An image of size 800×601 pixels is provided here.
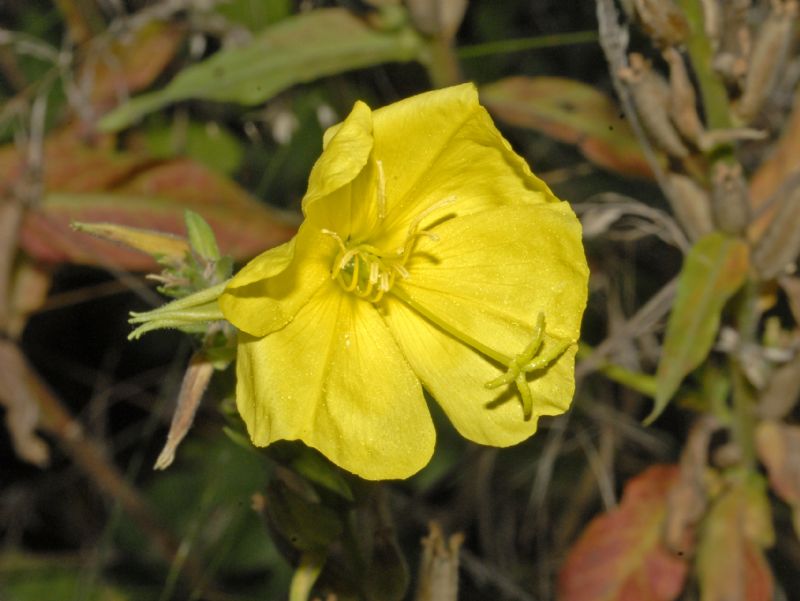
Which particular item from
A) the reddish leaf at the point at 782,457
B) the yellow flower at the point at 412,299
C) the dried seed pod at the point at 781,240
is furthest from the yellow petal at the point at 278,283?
the reddish leaf at the point at 782,457

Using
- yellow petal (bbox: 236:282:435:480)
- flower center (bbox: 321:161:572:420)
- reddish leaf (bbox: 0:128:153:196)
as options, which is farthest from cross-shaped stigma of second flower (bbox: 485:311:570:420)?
reddish leaf (bbox: 0:128:153:196)

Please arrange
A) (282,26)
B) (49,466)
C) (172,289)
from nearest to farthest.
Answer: (172,289) → (282,26) → (49,466)

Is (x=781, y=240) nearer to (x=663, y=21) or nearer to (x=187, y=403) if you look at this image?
(x=663, y=21)

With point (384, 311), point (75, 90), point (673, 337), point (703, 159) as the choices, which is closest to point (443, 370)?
point (384, 311)

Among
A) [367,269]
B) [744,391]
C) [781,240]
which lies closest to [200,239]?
[367,269]

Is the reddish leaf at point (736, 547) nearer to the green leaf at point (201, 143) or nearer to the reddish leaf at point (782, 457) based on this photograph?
the reddish leaf at point (782, 457)

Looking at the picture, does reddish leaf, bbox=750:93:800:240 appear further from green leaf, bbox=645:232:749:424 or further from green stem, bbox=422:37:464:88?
green stem, bbox=422:37:464:88

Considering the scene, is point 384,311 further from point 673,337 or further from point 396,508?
point 396,508
